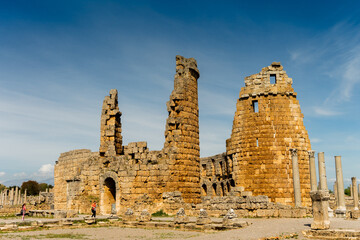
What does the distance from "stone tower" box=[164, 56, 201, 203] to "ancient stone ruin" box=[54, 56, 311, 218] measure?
2.3 inches

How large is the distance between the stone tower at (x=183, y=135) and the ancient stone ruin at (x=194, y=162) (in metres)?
0.06

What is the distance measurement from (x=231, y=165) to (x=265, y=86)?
6190 mm

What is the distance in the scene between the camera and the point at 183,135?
859 inches

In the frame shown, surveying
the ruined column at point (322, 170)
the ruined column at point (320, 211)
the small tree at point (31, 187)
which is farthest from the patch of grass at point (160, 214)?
the small tree at point (31, 187)

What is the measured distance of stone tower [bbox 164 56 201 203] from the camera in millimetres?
21359

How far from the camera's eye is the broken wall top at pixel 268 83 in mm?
26156

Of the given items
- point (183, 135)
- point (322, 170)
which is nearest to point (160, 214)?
point (183, 135)

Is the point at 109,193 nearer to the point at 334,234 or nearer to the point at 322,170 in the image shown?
the point at 322,170

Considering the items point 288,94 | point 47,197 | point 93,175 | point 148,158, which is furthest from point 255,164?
point 47,197

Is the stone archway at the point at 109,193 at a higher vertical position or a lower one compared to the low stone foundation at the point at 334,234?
higher

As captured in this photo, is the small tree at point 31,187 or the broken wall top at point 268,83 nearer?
the broken wall top at point 268,83

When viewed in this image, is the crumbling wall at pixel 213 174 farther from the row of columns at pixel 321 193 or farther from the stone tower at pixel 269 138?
the row of columns at pixel 321 193

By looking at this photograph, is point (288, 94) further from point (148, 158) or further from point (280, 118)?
point (148, 158)

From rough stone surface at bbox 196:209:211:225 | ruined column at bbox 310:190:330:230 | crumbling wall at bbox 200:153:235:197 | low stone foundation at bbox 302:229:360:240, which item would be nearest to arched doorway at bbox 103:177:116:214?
rough stone surface at bbox 196:209:211:225
